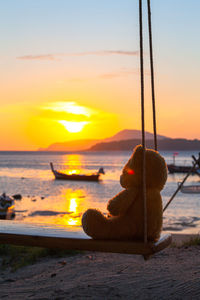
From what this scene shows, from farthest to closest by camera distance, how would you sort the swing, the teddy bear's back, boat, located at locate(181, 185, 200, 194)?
boat, located at locate(181, 185, 200, 194) < the teddy bear's back < the swing

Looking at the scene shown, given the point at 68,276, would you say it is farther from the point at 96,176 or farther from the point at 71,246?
the point at 96,176

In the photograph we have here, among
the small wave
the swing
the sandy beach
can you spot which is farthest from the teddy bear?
the small wave

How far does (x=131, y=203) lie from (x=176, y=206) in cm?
2583

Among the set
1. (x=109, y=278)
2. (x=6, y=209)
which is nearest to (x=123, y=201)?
(x=109, y=278)

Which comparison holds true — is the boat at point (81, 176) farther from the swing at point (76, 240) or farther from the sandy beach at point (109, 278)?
the swing at point (76, 240)

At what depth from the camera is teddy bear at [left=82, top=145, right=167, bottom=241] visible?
3.61 meters

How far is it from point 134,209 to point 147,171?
0.38 m

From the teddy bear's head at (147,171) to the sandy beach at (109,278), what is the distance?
193cm

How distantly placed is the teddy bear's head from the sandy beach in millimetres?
1930

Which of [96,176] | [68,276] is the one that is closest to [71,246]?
[68,276]

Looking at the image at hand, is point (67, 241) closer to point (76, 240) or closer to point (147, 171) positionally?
point (76, 240)

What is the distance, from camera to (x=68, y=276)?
6.12 metres

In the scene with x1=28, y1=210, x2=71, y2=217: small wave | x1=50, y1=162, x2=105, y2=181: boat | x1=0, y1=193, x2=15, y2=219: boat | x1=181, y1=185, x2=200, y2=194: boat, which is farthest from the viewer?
x1=50, y1=162, x2=105, y2=181: boat

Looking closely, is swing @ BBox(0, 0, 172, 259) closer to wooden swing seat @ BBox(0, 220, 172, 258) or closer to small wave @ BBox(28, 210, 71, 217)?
wooden swing seat @ BBox(0, 220, 172, 258)
